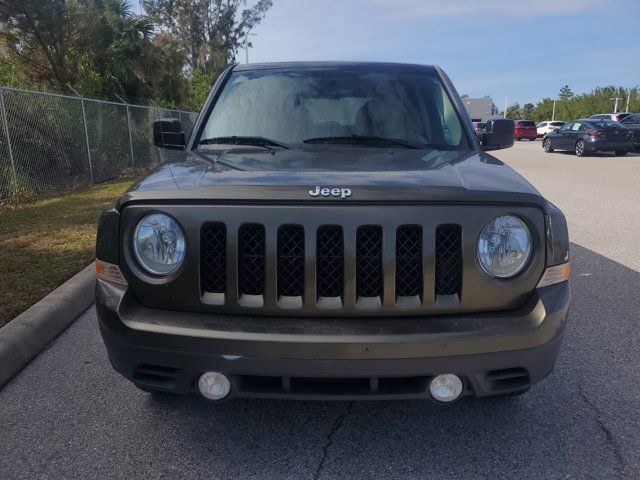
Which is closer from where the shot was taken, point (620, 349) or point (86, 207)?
point (620, 349)

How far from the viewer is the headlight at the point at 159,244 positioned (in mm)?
2125

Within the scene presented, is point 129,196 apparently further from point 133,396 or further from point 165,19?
point 165,19

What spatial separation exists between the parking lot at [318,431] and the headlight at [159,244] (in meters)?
0.89

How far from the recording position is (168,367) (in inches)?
82.4

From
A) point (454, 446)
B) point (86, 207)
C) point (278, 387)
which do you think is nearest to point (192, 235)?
point (278, 387)

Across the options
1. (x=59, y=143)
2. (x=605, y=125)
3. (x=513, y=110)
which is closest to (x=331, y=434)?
(x=59, y=143)

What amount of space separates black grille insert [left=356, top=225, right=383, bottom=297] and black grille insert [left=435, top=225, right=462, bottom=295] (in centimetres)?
24

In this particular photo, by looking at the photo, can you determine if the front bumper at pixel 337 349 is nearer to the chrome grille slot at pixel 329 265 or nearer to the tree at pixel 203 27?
the chrome grille slot at pixel 329 265

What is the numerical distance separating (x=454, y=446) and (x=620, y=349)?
1706 mm

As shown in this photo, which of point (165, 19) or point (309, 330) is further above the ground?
point (165, 19)

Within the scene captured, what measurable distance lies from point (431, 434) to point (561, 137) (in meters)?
24.6

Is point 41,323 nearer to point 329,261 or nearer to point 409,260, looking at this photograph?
point 329,261

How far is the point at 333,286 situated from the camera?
6.88 ft

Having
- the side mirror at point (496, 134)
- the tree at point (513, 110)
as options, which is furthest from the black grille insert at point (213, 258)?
the tree at point (513, 110)
